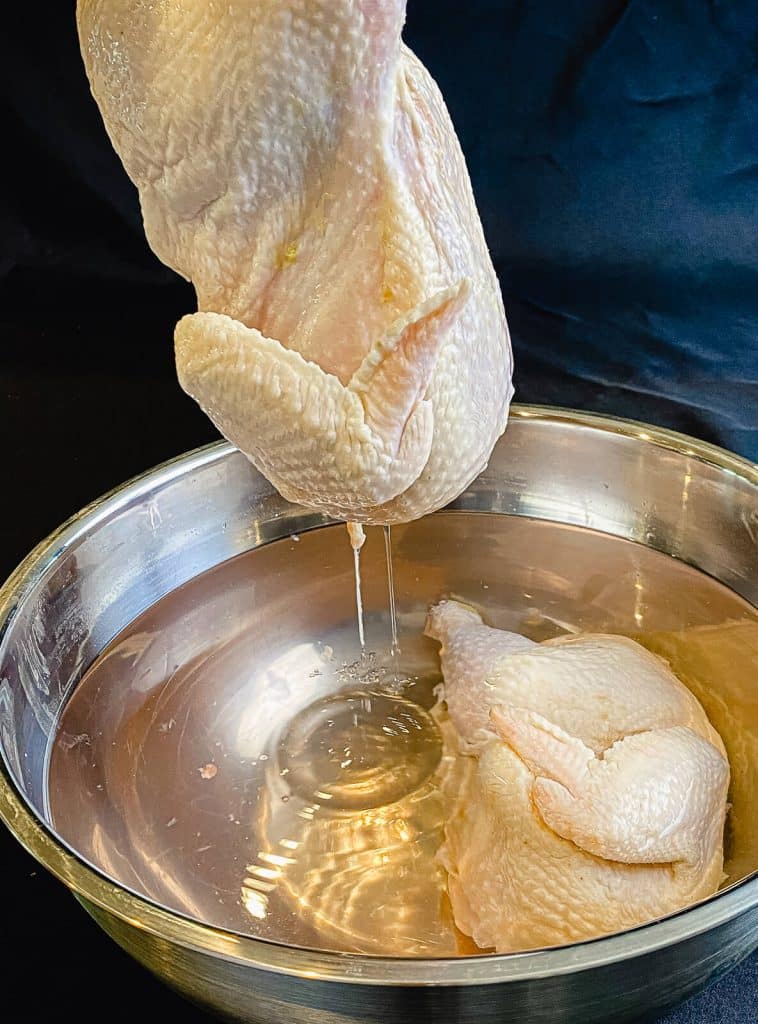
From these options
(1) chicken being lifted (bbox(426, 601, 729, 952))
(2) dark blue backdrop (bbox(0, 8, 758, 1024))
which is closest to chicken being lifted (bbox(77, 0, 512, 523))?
(1) chicken being lifted (bbox(426, 601, 729, 952))

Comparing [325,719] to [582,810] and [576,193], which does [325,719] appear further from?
[576,193]

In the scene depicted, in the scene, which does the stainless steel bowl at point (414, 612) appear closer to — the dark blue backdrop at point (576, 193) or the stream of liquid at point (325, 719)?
the stream of liquid at point (325, 719)

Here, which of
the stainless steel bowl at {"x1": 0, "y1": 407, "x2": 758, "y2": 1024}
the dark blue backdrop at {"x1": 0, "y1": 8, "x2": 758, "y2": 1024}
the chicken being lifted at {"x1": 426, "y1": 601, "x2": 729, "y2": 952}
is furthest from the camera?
the dark blue backdrop at {"x1": 0, "y1": 8, "x2": 758, "y2": 1024}

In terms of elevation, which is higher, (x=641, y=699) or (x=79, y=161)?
(x=79, y=161)

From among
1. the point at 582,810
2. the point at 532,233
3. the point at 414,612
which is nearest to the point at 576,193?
the point at 532,233

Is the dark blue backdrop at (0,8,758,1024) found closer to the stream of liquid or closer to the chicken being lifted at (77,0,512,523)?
the stream of liquid

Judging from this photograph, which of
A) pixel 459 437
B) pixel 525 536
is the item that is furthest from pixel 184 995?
pixel 525 536

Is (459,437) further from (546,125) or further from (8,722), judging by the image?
(546,125)
